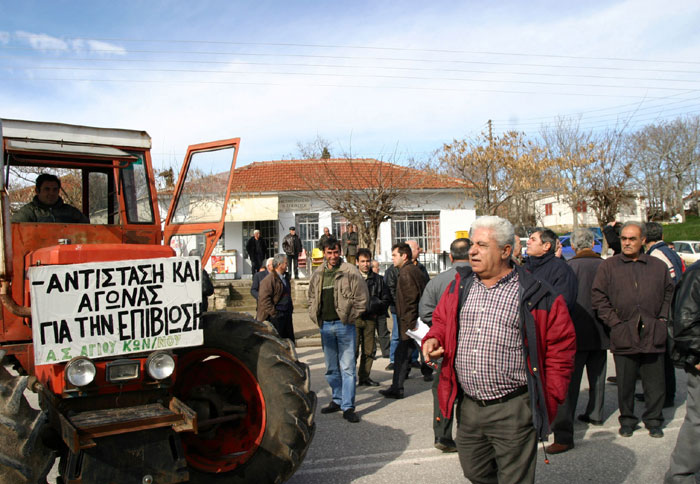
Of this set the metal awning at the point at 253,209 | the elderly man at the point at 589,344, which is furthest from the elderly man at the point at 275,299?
the metal awning at the point at 253,209

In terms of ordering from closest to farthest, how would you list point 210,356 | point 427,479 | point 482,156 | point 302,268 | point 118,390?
point 118,390 → point 210,356 → point 427,479 → point 482,156 → point 302,268

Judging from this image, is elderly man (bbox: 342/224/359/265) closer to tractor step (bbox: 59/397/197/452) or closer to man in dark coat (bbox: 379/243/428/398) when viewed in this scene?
man in dark coat (bbox: 379/243/428/398)

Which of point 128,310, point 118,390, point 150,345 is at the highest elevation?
point 128,310

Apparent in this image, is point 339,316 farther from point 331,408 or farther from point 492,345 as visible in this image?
point 492,345

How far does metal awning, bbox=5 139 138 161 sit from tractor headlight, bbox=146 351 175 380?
1.89 metres

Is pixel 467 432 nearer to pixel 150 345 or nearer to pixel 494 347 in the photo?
pixel 494 347

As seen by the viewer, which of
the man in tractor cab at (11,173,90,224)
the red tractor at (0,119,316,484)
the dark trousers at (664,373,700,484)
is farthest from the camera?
the man in tractor cab at (11,173,90,224)

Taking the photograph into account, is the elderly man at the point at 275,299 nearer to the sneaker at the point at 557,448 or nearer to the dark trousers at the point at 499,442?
the sneaker at the point at 557,448

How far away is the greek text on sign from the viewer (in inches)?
140

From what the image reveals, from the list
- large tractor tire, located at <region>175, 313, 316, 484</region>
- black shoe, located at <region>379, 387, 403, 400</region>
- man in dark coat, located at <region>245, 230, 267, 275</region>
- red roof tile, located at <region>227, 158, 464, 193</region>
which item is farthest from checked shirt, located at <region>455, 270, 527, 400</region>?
man in dark coat, located at <region>245, 230, 267, 275</region>

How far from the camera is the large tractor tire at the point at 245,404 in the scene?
4211 millimetres

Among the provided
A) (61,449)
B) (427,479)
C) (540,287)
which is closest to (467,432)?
(540,287)

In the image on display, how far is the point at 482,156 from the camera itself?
20.1 metres

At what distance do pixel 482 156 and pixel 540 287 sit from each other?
17.5 m
